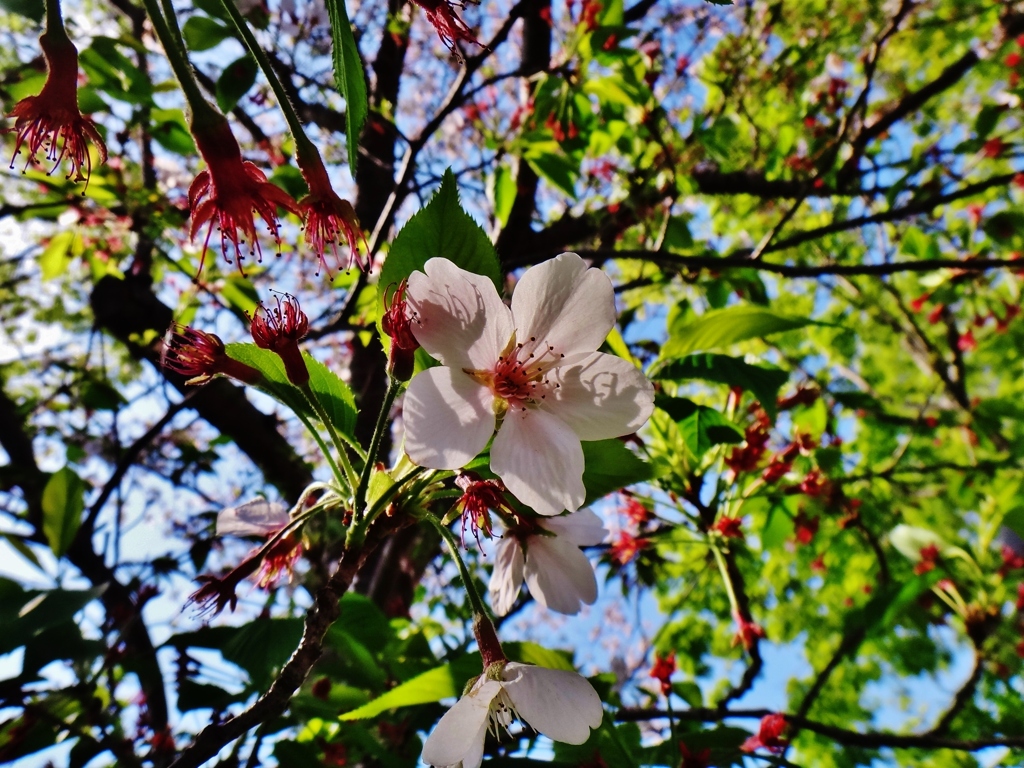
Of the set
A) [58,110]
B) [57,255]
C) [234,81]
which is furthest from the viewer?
[57,255]

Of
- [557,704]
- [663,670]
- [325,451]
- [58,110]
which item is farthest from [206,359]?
[663,670]

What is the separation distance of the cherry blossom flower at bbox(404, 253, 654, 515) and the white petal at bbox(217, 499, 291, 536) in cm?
54

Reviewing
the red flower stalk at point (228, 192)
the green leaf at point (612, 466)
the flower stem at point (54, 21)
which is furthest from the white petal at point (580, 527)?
the flower stem at point (54, 21)

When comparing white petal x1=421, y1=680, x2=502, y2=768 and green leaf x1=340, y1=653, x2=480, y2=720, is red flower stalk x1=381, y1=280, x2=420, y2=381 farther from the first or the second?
green leaf x1=340, y1=653, x2=480, y2=720

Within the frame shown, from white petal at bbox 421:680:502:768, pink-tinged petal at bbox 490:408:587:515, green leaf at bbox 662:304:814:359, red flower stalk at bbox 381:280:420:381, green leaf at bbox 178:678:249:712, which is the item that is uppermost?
green leaf at bbox 662:304:814:359

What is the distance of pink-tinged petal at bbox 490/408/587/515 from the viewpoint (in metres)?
0.78

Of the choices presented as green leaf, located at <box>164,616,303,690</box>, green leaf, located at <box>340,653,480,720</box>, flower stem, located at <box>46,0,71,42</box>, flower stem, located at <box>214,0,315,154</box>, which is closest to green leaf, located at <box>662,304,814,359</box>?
green leaf, located at <box>340,653,480,720</box>

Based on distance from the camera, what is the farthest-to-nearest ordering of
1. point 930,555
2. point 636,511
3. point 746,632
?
point 930,555, point 636,511, point 746,632

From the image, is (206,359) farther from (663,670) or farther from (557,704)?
(663,670)

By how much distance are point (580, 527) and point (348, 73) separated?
0.80 meters

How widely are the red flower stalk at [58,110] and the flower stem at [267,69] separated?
210mm

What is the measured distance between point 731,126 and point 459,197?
7.31ft

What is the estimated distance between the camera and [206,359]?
0.88 m

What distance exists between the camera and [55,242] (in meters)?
2.91
